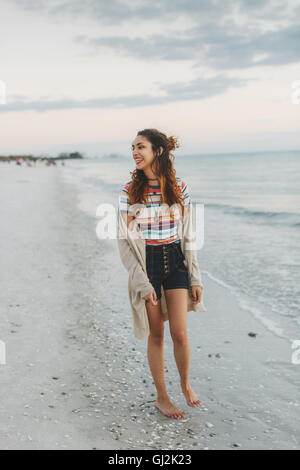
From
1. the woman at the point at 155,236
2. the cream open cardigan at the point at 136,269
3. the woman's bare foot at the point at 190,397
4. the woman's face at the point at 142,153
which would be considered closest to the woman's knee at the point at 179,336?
the woman at the point at 155,236

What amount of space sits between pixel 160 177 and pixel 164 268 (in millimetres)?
717

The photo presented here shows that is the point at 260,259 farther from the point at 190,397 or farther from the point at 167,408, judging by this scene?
the point at 167,408

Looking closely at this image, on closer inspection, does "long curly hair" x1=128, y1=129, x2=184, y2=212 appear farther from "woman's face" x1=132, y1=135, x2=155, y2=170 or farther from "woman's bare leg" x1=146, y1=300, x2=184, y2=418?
"woman's bare leg" x1=146, y1=300, x2=184, y2=418

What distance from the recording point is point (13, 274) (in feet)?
24.8

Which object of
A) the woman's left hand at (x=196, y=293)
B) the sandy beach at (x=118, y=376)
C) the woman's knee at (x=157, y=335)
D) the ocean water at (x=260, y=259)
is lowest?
the ocean water at (x=260, y=259)

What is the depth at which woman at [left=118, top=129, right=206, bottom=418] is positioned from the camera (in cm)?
343

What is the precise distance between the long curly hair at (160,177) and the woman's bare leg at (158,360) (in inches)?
33.5

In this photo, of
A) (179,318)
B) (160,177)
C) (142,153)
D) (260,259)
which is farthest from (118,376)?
(260,259)

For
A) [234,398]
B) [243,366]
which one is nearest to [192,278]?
[234,398]

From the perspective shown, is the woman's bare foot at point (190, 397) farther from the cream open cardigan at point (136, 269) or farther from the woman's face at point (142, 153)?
the woman's face at point (142, 153)

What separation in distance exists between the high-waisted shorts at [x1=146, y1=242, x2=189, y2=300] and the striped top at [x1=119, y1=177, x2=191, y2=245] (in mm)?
63

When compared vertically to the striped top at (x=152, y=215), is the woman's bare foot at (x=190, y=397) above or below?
below

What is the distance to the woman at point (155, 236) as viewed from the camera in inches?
135
